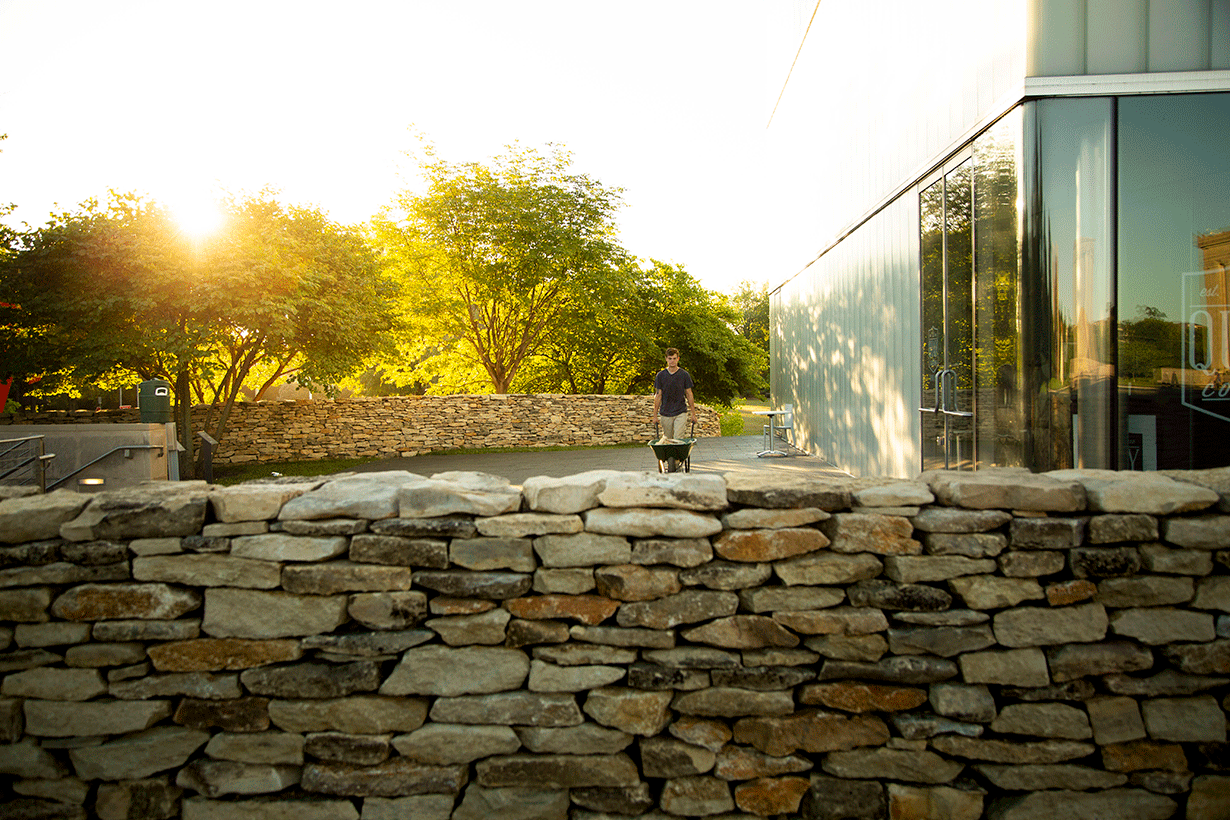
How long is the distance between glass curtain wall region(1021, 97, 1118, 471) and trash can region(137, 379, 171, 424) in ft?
36.5

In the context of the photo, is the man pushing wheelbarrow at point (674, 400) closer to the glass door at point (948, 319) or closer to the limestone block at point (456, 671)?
the glass door at point (948, 319)

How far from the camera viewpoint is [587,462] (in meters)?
14.9

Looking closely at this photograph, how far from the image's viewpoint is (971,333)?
235 inches

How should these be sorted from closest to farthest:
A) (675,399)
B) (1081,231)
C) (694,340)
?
(1081,231), (675,399), (694,340)

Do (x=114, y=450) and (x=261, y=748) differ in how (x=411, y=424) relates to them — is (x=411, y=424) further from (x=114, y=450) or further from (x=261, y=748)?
(x=261, y=748)

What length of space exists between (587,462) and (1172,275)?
11422 millimetres

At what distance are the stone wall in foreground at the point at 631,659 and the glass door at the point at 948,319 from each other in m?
3.75

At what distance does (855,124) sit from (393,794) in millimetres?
10220

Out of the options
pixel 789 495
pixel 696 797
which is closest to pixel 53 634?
pixel 696 797

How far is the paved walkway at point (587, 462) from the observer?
1273 centimetres

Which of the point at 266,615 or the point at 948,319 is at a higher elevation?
the point at 948,319

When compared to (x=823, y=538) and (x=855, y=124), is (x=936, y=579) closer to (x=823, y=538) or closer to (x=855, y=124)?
(x=823, y=538)

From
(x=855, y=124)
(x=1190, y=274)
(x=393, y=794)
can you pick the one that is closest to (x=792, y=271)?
(x=855, y=124)

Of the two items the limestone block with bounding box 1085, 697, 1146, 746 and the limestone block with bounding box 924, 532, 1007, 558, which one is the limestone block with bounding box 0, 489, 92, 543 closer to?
the limestone block with bounding box 924, 532, 1007, 558
